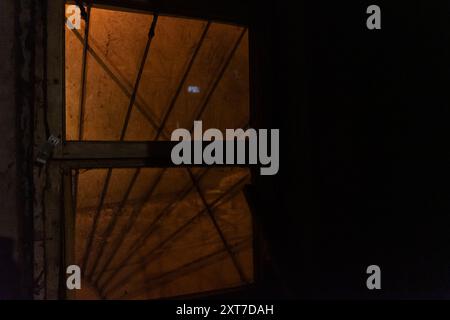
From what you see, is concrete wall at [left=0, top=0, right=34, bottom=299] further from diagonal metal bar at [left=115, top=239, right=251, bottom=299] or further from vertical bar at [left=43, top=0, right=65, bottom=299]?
diagonal metal bar at [left=115, top=239, right=251, bottom=299]

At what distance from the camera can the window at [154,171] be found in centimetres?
526

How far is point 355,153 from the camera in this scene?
7.47ft

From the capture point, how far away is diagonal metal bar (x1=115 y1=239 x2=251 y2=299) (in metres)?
5.96

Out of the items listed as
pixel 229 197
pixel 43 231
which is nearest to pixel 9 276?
pixel 43 231

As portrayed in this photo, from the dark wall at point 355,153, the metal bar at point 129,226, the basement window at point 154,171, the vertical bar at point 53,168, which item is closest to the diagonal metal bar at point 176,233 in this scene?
the basement window at point 154,171

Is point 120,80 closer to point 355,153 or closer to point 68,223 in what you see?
point 68,223

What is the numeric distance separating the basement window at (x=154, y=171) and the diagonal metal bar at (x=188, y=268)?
17 millimetres

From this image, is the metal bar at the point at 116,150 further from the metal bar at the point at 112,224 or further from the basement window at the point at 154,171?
the metal bar at the point at 112,224

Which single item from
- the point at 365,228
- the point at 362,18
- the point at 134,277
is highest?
the point at 362,18

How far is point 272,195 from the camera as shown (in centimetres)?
230

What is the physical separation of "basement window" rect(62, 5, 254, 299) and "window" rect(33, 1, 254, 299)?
2cm
